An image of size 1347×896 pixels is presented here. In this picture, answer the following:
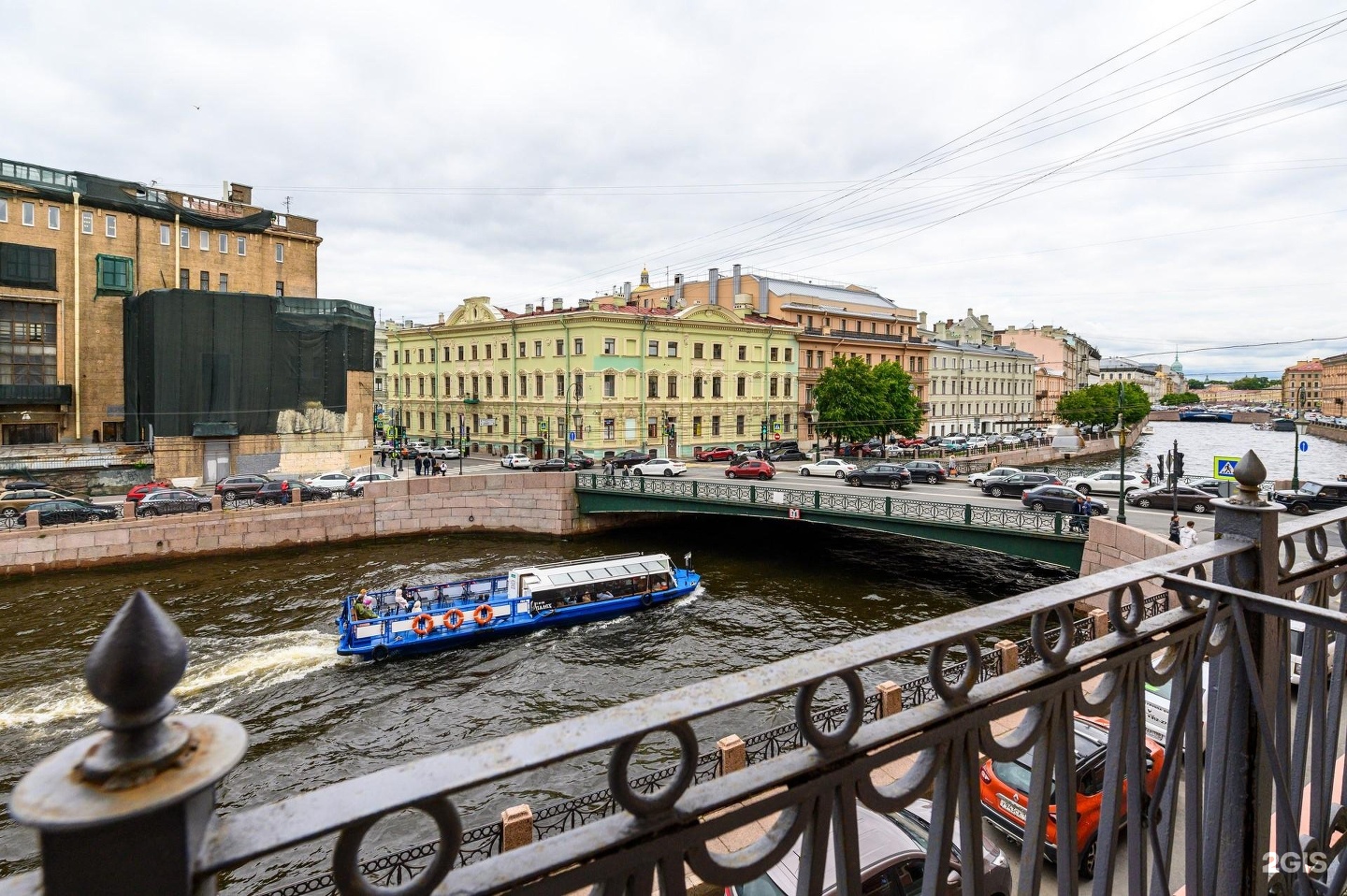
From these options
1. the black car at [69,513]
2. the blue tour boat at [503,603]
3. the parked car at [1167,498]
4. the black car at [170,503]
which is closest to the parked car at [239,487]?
the black car at [170,503]

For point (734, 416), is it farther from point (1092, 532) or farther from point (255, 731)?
point (255, 731)

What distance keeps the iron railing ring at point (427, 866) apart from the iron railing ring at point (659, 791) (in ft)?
0.89

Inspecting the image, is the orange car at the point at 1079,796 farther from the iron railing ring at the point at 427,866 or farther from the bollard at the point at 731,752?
the iron railing ring at the point at 427,866

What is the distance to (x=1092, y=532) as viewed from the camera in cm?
1828

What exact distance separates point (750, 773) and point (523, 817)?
5.79 meters

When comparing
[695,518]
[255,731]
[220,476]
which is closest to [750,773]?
[255,731]

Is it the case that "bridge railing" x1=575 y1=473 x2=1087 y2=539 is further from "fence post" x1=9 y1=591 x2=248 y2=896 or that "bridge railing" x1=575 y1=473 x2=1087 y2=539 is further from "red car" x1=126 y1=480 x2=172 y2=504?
"fence post" x1=9 y1=591 x2=248 y2=896

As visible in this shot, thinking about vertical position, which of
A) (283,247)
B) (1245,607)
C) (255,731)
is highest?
(283,247)

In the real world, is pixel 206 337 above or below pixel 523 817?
above

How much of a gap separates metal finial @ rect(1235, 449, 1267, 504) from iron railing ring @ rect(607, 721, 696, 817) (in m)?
2.23

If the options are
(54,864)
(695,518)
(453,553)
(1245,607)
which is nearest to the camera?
(54,864)

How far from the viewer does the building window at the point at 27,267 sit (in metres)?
34.1

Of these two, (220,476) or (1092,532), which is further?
(220,476)

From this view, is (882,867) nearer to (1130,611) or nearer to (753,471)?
(1130,611)
